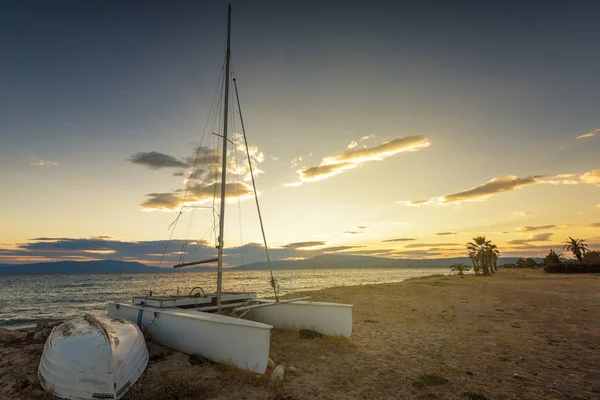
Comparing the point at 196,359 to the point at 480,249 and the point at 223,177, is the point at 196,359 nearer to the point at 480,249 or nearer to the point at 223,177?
the point at 223,177

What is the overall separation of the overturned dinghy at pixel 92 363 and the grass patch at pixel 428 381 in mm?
5818

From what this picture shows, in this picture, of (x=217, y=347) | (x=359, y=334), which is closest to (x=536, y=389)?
(x=359, y=334)

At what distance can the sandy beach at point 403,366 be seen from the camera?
221 inches

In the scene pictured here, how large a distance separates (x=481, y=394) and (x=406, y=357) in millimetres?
2419

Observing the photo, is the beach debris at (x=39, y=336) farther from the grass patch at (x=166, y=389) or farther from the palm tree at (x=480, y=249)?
the palm tree at (x=480, y=249)

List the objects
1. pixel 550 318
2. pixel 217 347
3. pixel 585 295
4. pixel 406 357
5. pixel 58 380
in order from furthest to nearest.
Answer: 1. pixel 585 295
2. pixel 550 318
3. pixel 406 357
4. pixel 217 347
5. pixel 58 380

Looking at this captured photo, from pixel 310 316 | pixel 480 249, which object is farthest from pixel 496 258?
pixel 310 316

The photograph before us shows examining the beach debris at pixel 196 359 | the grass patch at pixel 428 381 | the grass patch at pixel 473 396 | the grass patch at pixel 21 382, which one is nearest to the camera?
the grass patch at pixel 473 396

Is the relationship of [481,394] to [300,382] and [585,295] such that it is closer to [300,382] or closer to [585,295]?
[300,382]

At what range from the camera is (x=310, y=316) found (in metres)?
9.60

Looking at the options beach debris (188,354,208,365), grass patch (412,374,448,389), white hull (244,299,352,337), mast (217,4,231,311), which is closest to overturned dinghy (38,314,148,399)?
beach debris (188,354,208,365)

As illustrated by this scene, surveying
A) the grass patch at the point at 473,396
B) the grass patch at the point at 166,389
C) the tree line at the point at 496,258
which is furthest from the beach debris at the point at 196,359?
the tree line at the point at 496,258

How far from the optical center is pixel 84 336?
21.3 ft

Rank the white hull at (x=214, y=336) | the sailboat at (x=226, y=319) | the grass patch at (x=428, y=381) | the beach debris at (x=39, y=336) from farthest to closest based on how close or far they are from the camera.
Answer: the beach debris at (x=39, y=336) → the sailboat at (x=226, y=319) → the white hull at (x=214, y=336) → the grass patch at (x=428, y=381)
